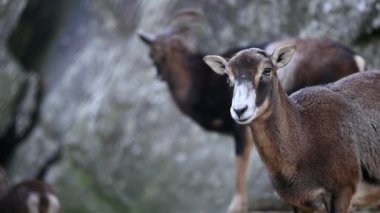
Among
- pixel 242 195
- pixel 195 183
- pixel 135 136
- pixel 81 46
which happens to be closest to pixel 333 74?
pixel 242 195

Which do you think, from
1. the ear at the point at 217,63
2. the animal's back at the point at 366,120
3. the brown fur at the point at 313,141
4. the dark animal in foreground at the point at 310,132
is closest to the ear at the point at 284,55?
the dark animal in foreground at the point at 310,132

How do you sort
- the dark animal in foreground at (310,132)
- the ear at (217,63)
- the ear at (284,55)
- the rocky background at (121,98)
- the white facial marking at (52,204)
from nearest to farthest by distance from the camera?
the dark animal in foreground at (310,132), the ear at (284,55), the ear at (217,63), the white facial marking at (52,204), the rocky background at (121,98)

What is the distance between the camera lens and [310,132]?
24.5 ft

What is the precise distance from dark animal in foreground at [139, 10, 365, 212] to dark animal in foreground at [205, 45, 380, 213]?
7.12ft

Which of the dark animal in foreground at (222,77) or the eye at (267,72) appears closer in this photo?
the eye at (267,72)

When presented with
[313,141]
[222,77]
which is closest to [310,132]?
[313,141]

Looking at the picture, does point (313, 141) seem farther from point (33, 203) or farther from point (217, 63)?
point (33, 203)

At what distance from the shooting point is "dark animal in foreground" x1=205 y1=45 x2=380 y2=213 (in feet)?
23.3

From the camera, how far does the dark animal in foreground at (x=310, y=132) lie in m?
7.11

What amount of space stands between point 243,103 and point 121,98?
8113 millimetres

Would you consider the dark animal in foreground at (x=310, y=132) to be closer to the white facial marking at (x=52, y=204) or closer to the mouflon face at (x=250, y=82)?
the mouflon face at (x=250, y=82)

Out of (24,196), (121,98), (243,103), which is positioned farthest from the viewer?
(121,98)

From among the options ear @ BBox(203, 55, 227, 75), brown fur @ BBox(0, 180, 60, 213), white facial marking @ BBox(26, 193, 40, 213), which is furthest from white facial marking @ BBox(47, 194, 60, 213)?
ear @ BBox(203, 55, 227, 75)

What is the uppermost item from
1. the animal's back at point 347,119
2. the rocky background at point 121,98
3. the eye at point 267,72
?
the eye at point 267,72
